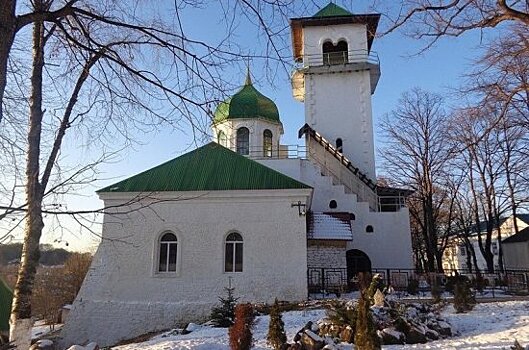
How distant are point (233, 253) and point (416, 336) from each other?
25.4 feet

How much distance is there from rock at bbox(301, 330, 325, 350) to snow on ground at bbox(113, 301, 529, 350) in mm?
494

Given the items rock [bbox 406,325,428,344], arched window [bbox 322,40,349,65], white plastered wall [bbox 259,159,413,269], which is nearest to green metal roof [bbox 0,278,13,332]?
white plastered wall [bbox 259,159,413,269]

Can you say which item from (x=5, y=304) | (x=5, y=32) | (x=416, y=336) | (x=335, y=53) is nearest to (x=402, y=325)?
(x=416, y=336)

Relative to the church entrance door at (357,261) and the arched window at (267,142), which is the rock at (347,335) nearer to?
the church entrance door at (357,261)

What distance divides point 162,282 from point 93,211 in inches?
441

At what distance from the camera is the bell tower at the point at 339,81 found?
82.2ft

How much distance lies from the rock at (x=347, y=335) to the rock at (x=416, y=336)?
1.23 metres

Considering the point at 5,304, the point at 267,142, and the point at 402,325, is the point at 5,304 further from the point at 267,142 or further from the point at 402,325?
the point at 402,325

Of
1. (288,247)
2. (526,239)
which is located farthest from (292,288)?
(526,239)

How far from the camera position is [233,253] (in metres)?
15.1

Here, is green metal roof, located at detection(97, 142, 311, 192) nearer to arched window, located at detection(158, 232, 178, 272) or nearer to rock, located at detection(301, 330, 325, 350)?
arched window, located at detection(158, 232, 178, 272)

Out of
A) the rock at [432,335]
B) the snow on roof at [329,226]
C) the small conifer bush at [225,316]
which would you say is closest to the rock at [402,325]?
the rock at [432,335]

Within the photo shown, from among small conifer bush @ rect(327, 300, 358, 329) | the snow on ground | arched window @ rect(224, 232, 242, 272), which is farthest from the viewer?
arched window @ rect(224, 232, 242, 272)

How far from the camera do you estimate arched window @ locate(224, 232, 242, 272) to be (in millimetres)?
14969
